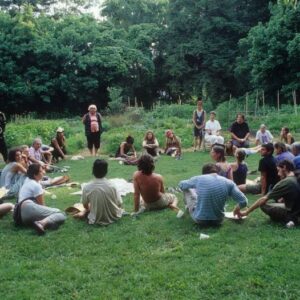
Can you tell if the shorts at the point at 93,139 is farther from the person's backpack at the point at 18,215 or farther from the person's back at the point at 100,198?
the person's backpack at the point at 18,215

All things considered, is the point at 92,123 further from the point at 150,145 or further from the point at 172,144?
the point at 172,144

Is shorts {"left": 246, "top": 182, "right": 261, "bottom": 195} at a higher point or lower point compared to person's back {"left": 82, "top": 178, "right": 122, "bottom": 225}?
lower

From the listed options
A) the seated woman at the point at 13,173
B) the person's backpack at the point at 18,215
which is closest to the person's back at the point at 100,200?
the person's backpack at the point at 18,215

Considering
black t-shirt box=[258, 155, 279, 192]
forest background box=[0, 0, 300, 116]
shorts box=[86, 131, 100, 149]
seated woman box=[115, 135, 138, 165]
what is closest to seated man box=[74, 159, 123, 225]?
black t-shirt box=[258, 155, 279, 192]

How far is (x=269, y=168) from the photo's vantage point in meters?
A: 7.62

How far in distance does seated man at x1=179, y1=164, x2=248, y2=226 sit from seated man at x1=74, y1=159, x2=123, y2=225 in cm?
124

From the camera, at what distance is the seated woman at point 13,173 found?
28.3ft

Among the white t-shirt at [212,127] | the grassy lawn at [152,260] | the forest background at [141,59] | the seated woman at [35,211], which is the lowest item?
the grassy lawn at [152,260]

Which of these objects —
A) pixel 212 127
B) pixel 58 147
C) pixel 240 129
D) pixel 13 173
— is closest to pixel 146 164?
pixel 13 173

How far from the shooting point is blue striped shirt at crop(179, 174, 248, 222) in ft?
20.9

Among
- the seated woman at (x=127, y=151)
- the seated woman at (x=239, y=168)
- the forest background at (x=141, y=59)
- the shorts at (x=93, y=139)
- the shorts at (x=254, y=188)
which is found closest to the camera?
the shorts at (x=254, y=188)

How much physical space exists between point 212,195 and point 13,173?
4222 millimetres

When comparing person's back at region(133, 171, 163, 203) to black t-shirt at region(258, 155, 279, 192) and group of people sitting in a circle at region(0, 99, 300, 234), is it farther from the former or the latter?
black t-shirt at region(258, 155, 279, 192)

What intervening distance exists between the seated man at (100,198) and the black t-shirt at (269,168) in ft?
8.28
